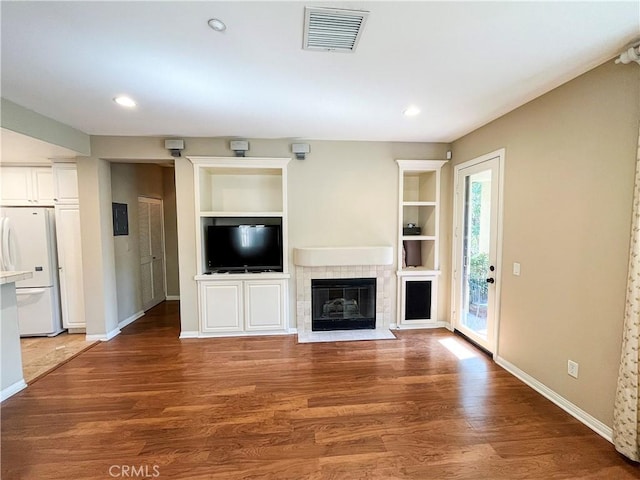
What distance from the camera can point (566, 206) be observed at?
2363mm

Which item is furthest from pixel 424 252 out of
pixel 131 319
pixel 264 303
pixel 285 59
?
pixel 131 319

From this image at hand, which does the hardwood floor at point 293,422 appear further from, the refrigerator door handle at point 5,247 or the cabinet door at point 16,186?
the cabinet door at point 16,186

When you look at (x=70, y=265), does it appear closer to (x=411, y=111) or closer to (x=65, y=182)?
(x=65, y=182)

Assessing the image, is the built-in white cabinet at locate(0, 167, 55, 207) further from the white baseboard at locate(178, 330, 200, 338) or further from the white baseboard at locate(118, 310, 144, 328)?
the white baseboard at locate(178, 330, 200, 338)

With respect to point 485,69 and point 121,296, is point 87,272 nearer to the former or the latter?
point 121,296

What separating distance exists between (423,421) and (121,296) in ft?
14.6

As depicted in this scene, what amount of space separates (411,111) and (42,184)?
500 centimetres

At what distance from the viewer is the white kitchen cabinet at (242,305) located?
12.9 ft

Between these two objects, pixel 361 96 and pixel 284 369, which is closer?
pixel 361 96

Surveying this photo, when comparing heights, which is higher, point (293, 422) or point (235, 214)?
point (235, 214)

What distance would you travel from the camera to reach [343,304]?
424 centimetres

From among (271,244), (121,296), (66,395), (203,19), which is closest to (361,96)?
(203,19)

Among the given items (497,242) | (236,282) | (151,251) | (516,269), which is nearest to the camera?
(516,269)

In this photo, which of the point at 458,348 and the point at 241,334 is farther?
the point at 241,334
